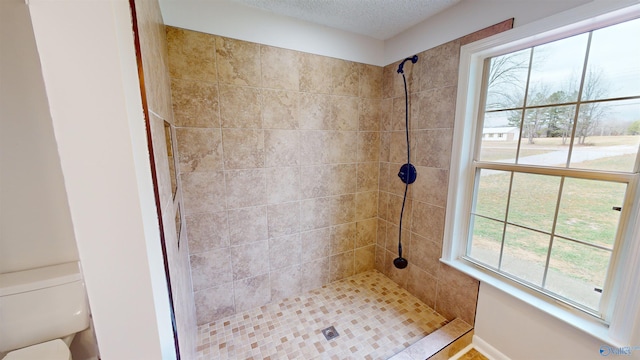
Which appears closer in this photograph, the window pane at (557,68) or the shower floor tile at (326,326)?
the window pane at (557,68)

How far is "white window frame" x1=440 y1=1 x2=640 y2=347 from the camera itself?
96 cm

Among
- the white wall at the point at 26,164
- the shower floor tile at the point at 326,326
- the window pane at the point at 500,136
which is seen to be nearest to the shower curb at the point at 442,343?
the shower floor tile at the point at 326,326

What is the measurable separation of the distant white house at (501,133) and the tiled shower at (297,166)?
225mm

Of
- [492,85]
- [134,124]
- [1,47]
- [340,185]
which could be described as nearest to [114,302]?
[134,124]

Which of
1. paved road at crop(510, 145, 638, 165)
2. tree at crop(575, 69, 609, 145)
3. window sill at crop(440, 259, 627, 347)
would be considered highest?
tree at crop(575, 69, 609, 145)

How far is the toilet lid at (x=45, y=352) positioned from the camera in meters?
0.62

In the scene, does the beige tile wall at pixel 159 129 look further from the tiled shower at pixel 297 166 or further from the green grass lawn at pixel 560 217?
the green grass lawn at pixel 560 217

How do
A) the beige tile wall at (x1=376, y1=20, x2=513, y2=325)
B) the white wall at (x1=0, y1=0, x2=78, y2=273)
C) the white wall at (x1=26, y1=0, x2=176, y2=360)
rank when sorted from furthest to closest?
the beige tile wall at (x1=376, y1=20, x2=513, y2=325)
the white wall at (x1=0, y1=0, x2=78, y2=273)
the white wall at (x1=26, y1=0, x2=176, y2=360)

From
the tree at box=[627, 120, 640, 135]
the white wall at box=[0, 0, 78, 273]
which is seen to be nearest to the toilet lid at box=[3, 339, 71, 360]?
the white wall at box=[0, 0, 78, 273]

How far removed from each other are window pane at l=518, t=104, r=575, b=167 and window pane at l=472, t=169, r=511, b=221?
0.51ft

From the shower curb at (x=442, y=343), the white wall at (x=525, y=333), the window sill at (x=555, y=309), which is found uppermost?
the window sill at (x=555, y=309)

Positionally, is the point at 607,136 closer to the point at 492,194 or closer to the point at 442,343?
the point at 492,194

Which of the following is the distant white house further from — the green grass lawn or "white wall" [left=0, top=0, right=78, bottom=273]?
"white wall" [left=0, top=0, right=78, bottom=273]

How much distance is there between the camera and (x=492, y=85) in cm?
144
